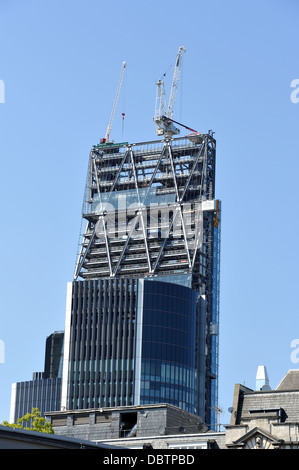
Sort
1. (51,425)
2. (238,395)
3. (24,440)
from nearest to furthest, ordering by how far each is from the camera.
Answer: (24,440), (238,395), (51,425)

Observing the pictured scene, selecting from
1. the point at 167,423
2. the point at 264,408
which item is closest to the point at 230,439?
the point at 264,408

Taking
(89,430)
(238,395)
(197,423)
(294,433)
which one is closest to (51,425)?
(89,430)

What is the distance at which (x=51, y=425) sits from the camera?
143m

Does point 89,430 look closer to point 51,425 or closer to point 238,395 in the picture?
point 51,425

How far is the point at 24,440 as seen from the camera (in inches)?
2862
